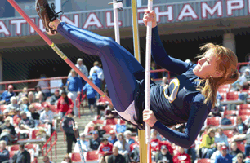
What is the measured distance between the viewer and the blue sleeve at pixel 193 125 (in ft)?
8.81

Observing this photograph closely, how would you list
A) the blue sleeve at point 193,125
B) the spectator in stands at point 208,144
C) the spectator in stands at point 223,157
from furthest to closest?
the spectator in stands at point 208,144, the spectator in stands at point 223,157, the blue sleeve at point 193,125

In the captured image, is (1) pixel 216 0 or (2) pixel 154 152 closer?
(2) pixel 154 152

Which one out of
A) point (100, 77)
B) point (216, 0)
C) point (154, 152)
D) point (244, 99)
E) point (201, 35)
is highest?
point (216, 0)

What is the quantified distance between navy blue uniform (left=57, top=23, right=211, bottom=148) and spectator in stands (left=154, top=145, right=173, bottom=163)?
4.26 metres

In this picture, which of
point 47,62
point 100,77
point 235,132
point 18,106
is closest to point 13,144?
point 18,106

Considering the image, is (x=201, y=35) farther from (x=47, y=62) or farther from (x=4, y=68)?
(x=4, y=68)

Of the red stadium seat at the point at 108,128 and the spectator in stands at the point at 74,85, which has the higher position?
the spectator in stands at the point at 74,85

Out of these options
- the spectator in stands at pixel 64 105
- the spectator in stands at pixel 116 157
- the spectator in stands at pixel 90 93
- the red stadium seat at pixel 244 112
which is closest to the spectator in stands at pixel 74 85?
the spectator in stands at pixel 90 93

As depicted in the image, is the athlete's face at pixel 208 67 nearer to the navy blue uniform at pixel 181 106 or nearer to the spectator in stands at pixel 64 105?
the navy blue uniform at pixel 181 106

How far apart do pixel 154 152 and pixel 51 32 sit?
182 inches

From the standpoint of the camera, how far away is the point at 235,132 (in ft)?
26.6

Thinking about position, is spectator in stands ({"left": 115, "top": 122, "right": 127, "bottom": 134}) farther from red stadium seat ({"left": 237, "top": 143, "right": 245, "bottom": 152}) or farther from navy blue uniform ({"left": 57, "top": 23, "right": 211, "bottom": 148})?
navy blue uniform ({"left": 57, "top": 23, "right": 211, "bottom": 148})

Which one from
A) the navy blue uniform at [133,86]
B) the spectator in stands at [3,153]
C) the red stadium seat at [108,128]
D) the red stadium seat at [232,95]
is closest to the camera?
the navy blue uniform at [133,86]

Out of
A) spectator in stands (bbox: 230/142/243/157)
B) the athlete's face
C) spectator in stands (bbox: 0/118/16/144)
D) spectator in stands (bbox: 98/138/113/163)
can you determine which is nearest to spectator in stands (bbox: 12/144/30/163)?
spectator in stands (bbox: 0/118/16/144)
